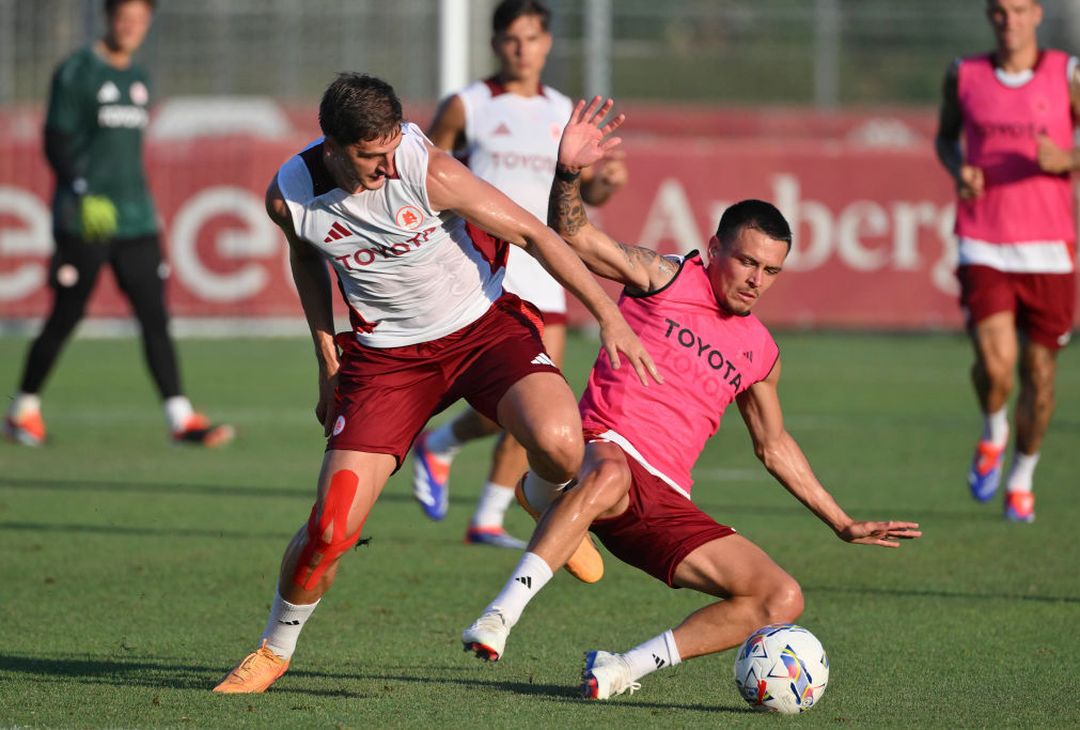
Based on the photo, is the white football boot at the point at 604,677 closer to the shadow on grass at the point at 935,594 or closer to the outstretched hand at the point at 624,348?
the outstretched hand at the point at 624,348

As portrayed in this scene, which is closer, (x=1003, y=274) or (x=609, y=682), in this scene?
(x=609, y=682)

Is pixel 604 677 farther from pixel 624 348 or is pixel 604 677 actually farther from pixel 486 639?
pixel 624 348

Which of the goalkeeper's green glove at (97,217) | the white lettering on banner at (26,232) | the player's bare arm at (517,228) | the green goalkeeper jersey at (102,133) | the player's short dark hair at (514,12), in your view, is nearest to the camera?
the player's bare arm at (517,228)

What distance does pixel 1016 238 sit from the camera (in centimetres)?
945

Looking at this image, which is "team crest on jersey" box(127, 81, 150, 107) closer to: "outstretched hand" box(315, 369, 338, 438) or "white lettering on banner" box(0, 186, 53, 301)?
"outstretched hand" box(315, 369, 338, 438)

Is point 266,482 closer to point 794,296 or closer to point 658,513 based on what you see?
point 658,513

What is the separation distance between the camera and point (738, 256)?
6.00 metres

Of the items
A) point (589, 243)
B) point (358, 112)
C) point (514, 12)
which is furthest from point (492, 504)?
point (358, 112)

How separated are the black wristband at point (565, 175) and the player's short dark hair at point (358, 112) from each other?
0.66 meters

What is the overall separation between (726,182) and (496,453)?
37.3 ft

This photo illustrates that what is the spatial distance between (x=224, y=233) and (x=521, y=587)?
14.3 m

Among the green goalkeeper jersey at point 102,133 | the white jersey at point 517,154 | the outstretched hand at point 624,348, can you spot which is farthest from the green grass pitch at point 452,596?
the green goalkeeper jersey at point 102,133

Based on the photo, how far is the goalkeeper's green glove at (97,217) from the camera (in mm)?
11734

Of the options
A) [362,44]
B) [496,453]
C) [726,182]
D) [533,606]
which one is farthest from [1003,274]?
[362,44]
